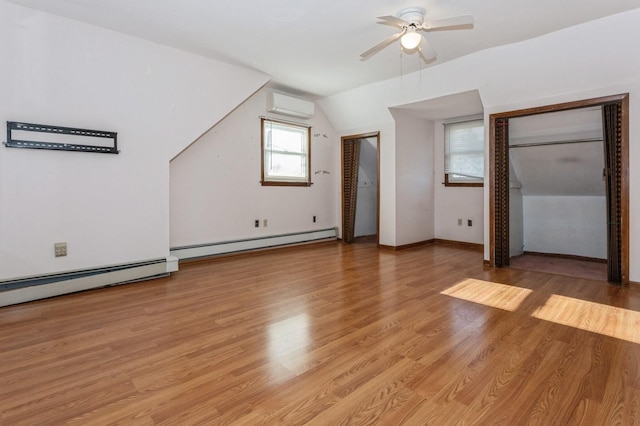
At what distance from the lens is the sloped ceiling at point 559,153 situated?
3.95 meters

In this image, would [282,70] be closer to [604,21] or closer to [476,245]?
[604,21]

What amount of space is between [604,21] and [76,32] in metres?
4.86

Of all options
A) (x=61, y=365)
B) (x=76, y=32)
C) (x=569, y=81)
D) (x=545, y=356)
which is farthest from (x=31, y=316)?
(x=569, y=81)

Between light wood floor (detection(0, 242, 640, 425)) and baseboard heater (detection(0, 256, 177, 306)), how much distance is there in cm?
12

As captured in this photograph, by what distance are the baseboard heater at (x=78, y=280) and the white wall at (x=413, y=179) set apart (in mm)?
3505

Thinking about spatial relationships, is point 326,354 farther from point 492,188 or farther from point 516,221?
point 516,221

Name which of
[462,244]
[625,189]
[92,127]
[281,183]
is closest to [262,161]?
[281,183]

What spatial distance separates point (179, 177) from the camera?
13.8 feet

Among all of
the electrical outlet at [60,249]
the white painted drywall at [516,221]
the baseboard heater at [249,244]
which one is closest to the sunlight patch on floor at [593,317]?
the white painted drywall at [516,221]

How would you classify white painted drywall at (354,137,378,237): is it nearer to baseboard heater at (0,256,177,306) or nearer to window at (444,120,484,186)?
window at (444,120,484,186)

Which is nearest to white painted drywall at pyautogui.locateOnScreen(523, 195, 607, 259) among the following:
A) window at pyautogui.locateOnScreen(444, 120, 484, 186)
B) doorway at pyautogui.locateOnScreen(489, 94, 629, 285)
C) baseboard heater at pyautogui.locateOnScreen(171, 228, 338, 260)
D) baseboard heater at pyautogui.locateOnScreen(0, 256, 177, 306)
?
window at pyautogui.locateOnScreen(444, 120, 484, 186)

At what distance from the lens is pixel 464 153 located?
5629 mm

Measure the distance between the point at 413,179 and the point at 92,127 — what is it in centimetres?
451

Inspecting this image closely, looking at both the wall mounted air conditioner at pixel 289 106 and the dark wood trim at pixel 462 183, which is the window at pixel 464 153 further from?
the wall mounted air conditioner at pixel 289 106
